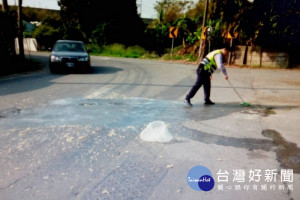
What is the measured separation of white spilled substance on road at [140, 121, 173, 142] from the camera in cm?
489

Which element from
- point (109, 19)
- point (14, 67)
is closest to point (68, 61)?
point (14, 67)

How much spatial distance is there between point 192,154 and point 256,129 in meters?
2.08

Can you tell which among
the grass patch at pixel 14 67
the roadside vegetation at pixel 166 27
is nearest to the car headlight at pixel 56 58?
the grass patch at pixel 14 67

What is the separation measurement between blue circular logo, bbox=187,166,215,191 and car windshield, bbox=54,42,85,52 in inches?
482

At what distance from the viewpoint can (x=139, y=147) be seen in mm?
4574

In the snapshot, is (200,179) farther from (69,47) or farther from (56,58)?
(69,47)

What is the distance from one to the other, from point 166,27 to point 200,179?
2997cm

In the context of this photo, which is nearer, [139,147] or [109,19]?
[139,147]

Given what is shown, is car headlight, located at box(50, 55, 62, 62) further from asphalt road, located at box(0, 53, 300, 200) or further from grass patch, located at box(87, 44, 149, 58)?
grass patch, located at box(87, 44, 149, 58)

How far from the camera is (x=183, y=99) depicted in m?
8.62

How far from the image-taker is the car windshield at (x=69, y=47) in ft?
47.5

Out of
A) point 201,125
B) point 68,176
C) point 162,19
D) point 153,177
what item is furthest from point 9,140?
point 162,19

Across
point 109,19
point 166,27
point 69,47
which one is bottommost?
point 69,47

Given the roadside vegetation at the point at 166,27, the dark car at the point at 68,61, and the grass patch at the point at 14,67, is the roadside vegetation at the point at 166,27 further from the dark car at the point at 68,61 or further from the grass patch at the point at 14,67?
the dark car at the point at 68,61
